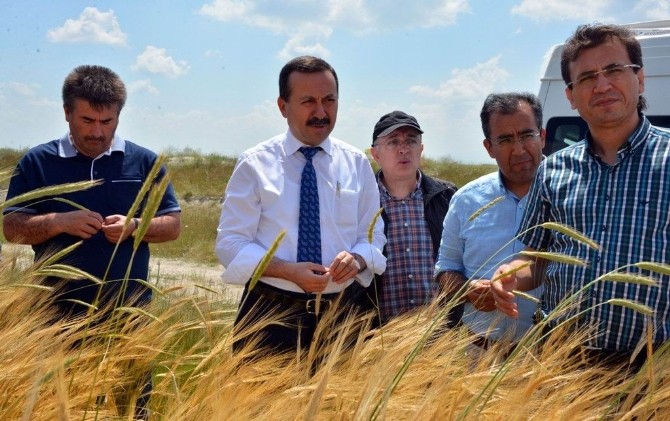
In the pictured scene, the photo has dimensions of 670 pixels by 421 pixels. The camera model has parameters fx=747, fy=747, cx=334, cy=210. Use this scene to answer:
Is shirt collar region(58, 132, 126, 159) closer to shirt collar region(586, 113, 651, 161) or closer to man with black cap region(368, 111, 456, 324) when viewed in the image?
man with black cap region(368, 111, 456, 324)

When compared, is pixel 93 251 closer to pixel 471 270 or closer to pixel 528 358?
pixel 471 270

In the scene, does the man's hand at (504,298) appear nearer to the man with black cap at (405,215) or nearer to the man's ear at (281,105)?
the man with black cap at (405,215)

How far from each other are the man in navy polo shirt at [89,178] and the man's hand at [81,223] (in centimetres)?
11

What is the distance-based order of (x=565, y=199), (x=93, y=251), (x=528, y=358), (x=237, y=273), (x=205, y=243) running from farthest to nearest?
(x=205, y=243) → (x=93, y=251) → (x=237, y=273) → (x=565, y=199) → (x=528, y=358)

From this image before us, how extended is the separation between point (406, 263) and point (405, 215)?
258 mm

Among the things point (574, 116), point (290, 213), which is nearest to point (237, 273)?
point (290, 213)

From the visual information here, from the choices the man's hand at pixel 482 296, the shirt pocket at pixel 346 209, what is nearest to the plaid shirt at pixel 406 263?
the shirt pocket at pixel 346 209

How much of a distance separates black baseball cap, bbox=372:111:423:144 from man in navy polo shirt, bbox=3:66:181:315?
121cm

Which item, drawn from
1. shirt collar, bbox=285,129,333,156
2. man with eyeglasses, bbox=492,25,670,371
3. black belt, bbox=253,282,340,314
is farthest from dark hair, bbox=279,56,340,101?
man with eyeglasses, bbox=492,25,670,371

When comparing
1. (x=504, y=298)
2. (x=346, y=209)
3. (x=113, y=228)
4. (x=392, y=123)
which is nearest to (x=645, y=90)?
(x=392, y=123)

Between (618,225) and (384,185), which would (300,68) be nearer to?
(384,185)

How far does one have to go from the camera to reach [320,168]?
131 inches

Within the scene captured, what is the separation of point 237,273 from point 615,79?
1630 millimetres

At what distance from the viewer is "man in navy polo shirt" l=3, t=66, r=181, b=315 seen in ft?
10.6
